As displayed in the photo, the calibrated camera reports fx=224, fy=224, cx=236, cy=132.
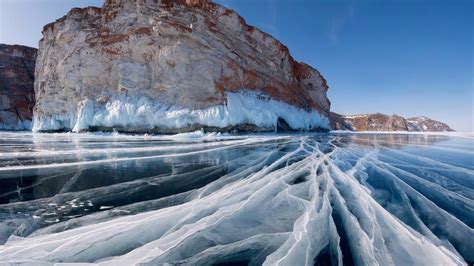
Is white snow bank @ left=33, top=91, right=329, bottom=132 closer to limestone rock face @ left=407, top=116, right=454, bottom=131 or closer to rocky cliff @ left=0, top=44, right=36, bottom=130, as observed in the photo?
rocky cliff @ left=0, top=44, right=36, bottom=130

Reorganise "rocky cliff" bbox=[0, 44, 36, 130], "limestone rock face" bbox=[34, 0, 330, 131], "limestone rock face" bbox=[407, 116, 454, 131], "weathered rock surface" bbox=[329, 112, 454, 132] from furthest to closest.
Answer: "limestone rock face" bbox=[407, 116, 454, 131] < "weathered rock surface" bbox=[329, 112, 454, 132] < "rocky cliff" bbox=[0, 44, 36, 130] < "limestone rock face" bbox=[34, 0, 330, 131]

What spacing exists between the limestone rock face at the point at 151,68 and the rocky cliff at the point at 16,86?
71.8 ft

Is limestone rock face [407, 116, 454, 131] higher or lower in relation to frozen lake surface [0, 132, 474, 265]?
higher

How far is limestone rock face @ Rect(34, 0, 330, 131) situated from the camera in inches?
781

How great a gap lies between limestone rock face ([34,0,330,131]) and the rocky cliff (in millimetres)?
21873

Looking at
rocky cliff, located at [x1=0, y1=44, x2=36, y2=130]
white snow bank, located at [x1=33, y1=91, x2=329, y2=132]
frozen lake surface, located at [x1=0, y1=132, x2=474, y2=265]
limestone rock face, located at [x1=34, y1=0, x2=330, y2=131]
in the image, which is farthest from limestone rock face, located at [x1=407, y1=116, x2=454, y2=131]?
rocky cliff, located at [x1=0, y1=44, x2=36, y2=130]

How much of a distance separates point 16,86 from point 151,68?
4132 cm

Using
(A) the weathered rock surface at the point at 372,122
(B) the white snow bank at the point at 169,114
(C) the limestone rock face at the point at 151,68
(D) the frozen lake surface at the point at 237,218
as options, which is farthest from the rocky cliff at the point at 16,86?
(A) the weathered rock surface at the point at 372,122

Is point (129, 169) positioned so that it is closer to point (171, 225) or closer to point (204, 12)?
point (171, 225)

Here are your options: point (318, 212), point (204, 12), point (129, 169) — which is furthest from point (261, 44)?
point (318, 212)

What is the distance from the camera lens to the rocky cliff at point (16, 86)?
1617 inches

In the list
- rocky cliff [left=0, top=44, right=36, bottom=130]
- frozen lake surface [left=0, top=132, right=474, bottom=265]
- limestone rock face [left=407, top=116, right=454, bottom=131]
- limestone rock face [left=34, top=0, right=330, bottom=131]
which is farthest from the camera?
limestone rock face [left=407, top=116, right=454, bottom=131]

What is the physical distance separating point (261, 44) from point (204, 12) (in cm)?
846

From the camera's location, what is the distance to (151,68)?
832 inches
